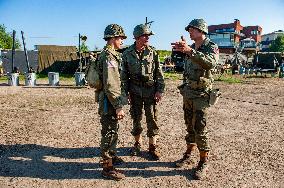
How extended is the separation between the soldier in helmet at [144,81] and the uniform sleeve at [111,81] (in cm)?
97

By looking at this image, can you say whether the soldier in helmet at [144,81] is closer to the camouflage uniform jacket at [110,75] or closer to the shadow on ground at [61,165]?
the shadow on ground at [61,165]

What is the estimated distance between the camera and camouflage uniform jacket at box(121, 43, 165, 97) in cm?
512

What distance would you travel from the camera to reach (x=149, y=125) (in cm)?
524

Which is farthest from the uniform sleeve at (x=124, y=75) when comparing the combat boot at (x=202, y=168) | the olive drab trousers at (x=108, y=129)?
the combat boot at (x=202, y=168)

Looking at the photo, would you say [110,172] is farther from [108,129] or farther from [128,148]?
[128,148]

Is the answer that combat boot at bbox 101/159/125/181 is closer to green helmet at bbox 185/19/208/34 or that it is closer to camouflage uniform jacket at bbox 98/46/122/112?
camouflage uniform jacket at bbox 98/46/122/112

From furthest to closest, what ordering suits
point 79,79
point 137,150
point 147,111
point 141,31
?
1. point 79,79
2. point 137,150
3. point 147,111
4. point 141,31

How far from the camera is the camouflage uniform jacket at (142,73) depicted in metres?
5.12

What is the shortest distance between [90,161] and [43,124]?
3.10 metres

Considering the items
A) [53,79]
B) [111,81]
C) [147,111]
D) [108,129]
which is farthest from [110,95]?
[53,79]

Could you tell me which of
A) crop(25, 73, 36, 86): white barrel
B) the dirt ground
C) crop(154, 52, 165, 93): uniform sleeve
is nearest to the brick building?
crop(25, 73, 36, 86): white barrel

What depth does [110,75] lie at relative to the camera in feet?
13.5

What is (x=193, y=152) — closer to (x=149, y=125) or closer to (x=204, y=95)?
(x=149, y=125)

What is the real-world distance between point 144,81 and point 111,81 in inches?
44.5
